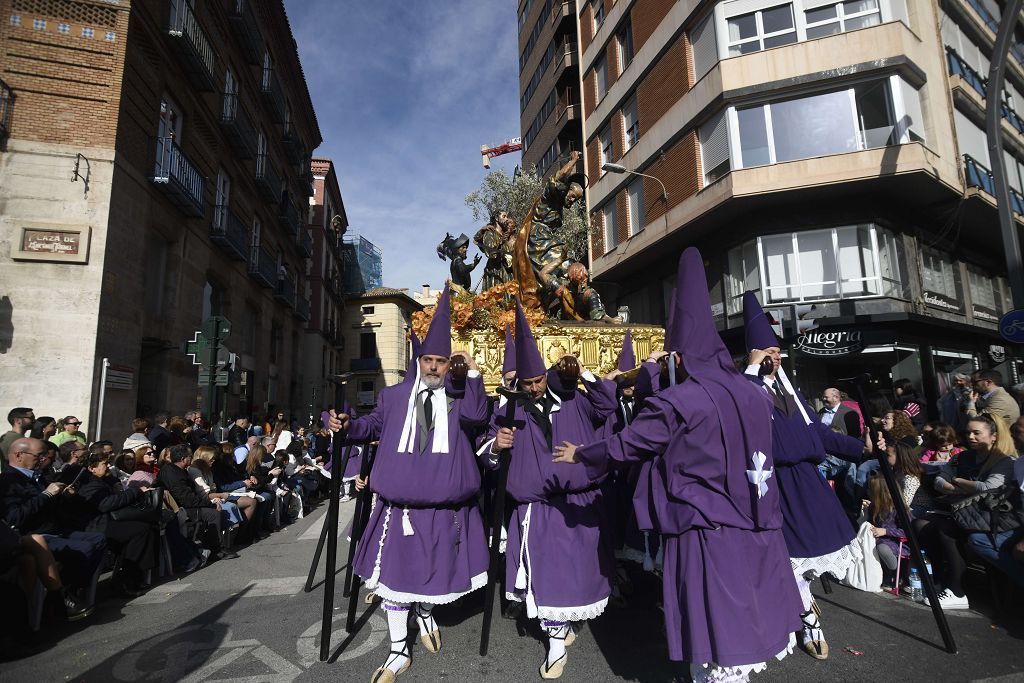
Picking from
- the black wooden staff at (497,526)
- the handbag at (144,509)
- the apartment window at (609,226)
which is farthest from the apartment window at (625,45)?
the handbag at (144,509)

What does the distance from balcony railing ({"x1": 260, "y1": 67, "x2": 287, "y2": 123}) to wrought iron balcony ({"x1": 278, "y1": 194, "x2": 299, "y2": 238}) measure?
10.8 feet

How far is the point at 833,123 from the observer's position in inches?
541

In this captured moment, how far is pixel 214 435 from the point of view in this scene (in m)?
9.44

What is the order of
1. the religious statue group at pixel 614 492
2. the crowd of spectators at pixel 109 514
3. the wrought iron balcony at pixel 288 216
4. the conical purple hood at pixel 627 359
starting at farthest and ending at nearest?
the wrought iron balcony at pixel 288 216, the conical purple hood at pixel 627 359, the crowd of spectators at pixel 109 514, the religious statue group at pixel 614 492

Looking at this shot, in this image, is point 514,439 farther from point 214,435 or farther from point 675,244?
point 675,244

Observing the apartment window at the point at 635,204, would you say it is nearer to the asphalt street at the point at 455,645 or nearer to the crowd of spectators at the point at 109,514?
the crowd of spectators at the point at 109,514

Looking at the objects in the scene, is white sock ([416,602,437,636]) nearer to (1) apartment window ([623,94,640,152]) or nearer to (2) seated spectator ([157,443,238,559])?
(2) seated spectator ([157,443,238,559])

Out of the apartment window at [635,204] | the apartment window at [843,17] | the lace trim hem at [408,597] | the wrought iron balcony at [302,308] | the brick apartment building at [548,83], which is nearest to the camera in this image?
the lace trim hem at [408,597]

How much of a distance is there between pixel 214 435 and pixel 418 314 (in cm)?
405

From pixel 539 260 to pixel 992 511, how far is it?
787cm

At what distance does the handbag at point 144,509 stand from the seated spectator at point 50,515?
37 cm

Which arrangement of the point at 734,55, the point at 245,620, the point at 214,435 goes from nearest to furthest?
the point at 245,620 < the point at 214,435 < the point at 734,55

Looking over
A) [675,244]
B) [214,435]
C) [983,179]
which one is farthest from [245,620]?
[983,179]

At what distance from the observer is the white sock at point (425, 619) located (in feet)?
12.3
